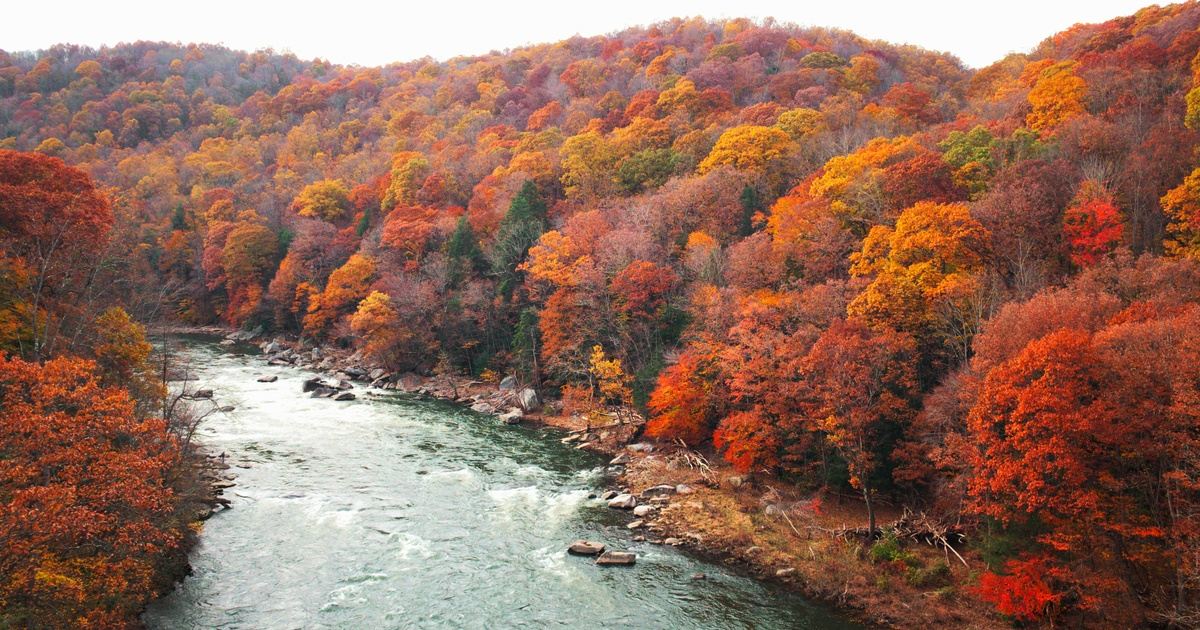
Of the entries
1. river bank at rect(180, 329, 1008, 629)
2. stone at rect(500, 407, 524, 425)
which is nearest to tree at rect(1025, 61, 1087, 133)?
river bank at rect(180, 329, 1008, 629)

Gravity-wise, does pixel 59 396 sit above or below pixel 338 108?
below

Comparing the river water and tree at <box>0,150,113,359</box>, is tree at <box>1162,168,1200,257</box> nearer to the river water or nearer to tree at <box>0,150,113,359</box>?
the river water

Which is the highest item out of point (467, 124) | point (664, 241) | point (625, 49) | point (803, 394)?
point (625, 49)

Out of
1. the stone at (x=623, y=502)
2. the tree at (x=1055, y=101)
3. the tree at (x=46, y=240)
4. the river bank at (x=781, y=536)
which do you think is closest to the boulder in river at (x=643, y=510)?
the river bank at (x=781, y=536)

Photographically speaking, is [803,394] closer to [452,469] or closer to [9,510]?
[452,469]

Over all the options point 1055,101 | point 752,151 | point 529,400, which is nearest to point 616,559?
point 529,400

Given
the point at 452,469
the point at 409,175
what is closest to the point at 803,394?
the point at 452,469

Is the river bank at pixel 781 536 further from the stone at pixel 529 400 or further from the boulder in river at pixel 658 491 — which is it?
the stone at pixel 529 400
